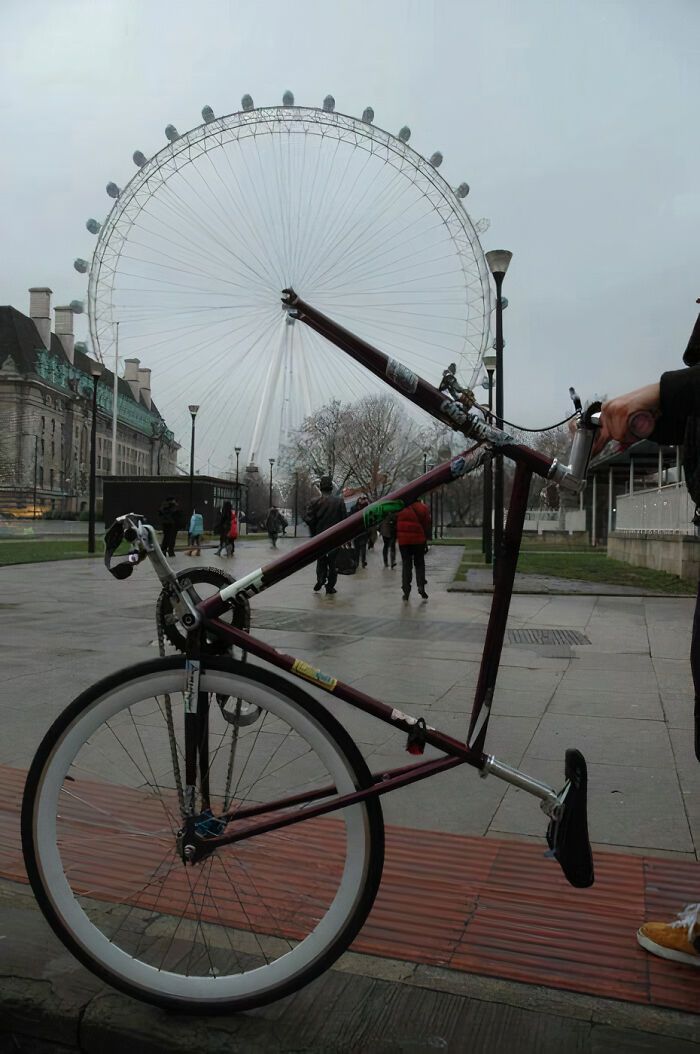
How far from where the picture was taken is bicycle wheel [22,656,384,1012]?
2.13 meters

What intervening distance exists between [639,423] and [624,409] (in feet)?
0.18

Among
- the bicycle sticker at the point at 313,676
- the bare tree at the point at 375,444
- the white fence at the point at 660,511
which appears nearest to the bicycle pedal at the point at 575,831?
the bicycle sticker at the point at 313,676

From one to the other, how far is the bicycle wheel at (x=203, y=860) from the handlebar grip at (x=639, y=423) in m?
1.05

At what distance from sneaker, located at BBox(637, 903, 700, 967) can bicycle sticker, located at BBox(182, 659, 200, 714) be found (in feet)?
5.09

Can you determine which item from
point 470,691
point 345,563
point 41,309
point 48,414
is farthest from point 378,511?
point 41,309

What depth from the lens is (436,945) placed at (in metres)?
2.59

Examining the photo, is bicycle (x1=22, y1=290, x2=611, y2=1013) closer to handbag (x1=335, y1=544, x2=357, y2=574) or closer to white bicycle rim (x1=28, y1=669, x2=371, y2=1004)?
white bicycle rim (x1=28, y1=669, x2=371, y2=1004)

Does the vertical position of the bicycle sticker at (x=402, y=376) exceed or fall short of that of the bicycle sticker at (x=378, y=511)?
it exceeds it

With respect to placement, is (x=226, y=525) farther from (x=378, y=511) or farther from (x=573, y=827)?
(x=573, y=827)

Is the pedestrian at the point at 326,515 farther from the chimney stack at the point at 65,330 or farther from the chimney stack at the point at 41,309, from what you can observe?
the chimney stack at the point at 65,330

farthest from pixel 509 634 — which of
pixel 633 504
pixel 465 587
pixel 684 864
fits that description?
pixel 633 504

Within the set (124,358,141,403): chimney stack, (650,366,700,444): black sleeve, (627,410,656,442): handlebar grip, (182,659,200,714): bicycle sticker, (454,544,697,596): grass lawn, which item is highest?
(124,358,141,403): chimney stack

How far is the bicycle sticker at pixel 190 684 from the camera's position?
2.15 meters

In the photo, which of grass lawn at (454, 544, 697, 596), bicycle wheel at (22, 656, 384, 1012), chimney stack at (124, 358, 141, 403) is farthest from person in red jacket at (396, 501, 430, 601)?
chimney stack at (124, 358, 141, 403)
